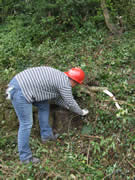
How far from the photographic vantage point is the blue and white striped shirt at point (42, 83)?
124 inches

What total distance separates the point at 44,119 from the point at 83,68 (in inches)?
64.4

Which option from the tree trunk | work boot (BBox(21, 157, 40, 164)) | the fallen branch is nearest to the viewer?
work boot (BBox(21, 157, 40, 164))

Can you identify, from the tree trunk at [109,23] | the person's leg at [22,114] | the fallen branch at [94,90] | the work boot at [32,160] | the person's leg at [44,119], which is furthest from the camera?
the tree trunk at [109,23]

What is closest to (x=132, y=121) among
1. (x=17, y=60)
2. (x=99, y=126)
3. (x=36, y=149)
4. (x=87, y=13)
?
(x=99, y=126)

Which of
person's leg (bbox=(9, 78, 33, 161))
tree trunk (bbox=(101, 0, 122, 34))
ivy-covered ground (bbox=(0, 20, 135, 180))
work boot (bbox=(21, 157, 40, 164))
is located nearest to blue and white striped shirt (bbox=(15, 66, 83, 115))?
person's leg (bbox=(9, 78, 33, 161))

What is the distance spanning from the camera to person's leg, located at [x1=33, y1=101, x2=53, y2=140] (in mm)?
3719

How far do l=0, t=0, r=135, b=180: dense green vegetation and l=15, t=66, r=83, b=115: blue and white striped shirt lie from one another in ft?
2.95

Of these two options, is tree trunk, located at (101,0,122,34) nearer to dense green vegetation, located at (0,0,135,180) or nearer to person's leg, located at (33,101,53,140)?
dense green vegetation, located at (0,0,135,180)

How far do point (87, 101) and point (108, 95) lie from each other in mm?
447

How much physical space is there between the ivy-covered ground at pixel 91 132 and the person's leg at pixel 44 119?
163 millimetres

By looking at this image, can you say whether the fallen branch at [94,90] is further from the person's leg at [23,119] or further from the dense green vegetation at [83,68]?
the person's leg at [23,119]

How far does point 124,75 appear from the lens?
15.9 feet

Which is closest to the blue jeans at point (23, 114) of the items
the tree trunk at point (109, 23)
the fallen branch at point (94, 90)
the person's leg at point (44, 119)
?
the person's leg at point (44, 119)

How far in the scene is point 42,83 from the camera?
3.21 m
